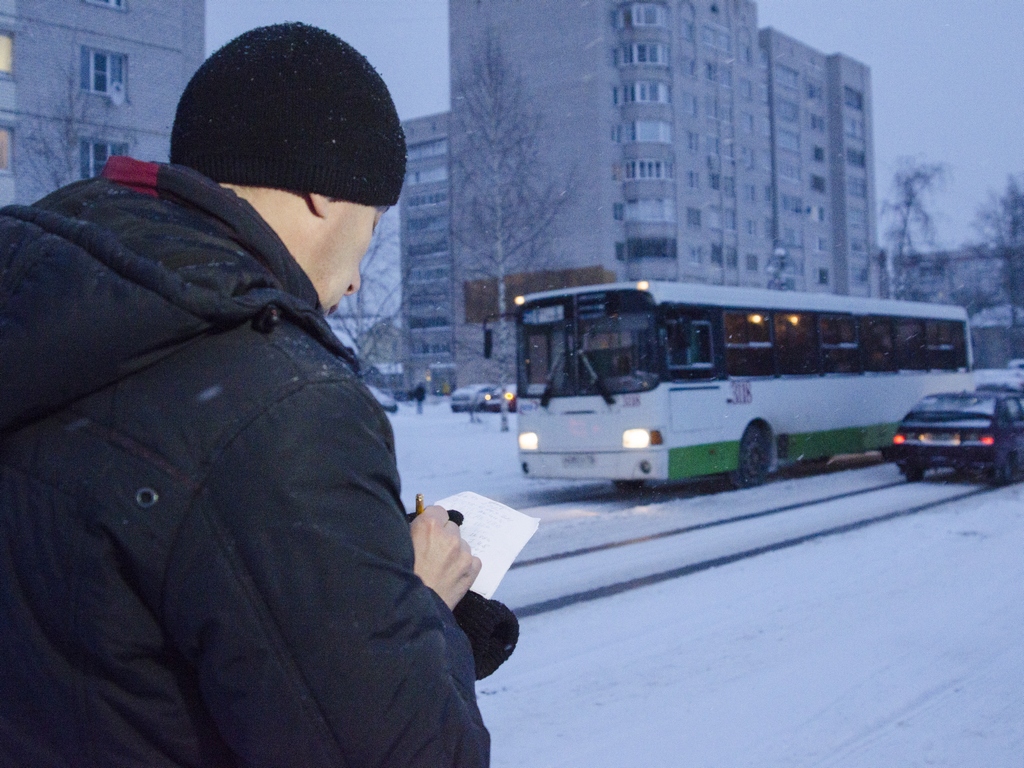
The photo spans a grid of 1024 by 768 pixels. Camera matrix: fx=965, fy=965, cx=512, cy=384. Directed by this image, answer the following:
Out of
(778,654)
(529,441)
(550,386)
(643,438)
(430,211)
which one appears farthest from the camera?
(430,211)

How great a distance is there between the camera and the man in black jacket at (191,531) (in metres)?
1.09

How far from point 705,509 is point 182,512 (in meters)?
12.2

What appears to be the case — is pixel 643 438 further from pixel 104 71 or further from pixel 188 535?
pixel 104 71

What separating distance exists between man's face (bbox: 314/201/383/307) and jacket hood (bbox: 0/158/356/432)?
22cm

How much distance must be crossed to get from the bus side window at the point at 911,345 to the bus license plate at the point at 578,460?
9.02m

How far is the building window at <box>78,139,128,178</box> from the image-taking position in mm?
22500

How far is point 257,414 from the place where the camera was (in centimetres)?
111

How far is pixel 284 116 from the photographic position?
53.7 inches

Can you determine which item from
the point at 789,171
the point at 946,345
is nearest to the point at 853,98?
the point at 789,171

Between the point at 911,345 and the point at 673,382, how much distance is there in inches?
350

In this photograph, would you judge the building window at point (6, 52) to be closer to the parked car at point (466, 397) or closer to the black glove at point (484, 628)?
the parked car at point (466, 397)

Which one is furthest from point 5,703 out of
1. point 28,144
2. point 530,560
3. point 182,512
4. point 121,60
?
point 121,60

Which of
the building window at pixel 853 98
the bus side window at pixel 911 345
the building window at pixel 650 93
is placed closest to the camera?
the bus side window at pixel 911 345

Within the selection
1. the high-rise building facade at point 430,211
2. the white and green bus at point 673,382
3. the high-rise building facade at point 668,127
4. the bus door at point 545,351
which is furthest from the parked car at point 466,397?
the bus door at point 545,351
